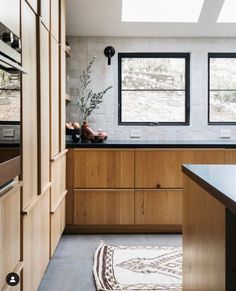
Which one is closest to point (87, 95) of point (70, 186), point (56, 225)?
point (70, 186)

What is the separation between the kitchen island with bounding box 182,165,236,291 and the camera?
138cm

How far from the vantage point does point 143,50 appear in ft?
15.1

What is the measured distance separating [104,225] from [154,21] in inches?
83.9

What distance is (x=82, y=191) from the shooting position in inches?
159

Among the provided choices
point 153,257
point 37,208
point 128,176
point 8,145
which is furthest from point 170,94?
point 8,145

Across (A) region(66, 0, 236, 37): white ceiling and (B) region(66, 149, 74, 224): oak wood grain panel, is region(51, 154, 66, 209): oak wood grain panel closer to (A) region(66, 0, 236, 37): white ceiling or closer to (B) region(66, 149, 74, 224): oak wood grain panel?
(B) region(66, 149, 74, 224): oak wood grain panel

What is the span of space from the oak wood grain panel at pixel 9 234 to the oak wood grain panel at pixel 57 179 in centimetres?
112

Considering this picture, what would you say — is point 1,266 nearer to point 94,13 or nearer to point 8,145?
point 8,145

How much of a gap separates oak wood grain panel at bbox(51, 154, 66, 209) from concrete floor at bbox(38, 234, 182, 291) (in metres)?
0.47

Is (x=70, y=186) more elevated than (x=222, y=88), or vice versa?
(x=222, y=88)

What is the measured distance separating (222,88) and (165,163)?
125cm

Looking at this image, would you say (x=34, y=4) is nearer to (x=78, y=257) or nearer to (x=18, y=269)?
(x=18, y=269)

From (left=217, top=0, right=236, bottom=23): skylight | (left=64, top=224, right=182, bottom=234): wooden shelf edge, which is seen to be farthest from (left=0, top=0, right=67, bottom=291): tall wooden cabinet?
(left=217, top=0, right=236, bottom=23): skylight

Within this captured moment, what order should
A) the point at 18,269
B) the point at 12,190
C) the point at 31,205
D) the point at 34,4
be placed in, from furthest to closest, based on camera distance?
the point at 34,4 < the point at 31,205 < the point at 18,269 < the point at 12,190
